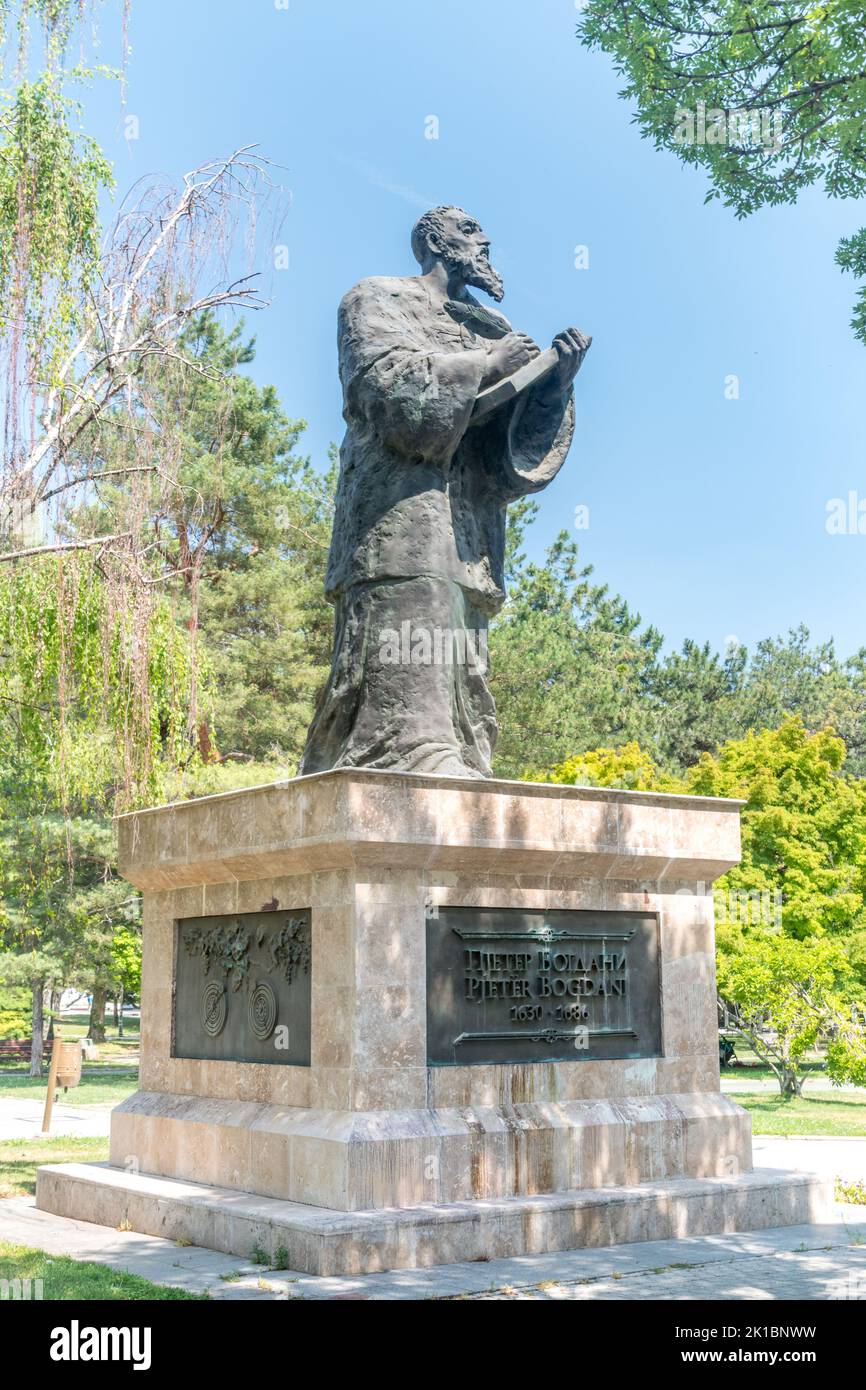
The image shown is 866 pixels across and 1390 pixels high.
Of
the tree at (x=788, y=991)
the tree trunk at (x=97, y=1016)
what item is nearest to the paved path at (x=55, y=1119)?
the tree at (x=788, y=991)

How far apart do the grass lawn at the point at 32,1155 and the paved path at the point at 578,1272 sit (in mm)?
2559

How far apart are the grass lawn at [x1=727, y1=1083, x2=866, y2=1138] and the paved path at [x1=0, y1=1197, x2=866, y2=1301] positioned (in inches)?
230

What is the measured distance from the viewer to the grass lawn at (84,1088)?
20.2 m

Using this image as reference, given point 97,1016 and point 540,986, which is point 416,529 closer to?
point 540,986

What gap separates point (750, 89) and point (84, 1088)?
19.0 meters

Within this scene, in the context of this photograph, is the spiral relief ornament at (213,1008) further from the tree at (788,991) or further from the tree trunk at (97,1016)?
the tree trunk at (97,1016)

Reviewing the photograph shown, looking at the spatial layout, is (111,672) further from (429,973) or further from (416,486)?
(429,973)

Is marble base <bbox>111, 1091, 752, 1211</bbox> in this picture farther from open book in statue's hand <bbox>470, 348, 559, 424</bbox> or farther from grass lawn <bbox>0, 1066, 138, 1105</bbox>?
grass lawn <bbox>0, 1066, 138, 1105</bbox>

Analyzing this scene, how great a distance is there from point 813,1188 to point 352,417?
4637 mm

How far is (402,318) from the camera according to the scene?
24.8 feet

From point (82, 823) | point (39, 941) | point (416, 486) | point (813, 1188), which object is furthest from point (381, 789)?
point (39, 941)

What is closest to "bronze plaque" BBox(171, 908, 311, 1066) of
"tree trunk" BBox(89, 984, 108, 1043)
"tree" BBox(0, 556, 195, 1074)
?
"tree" BBox(0, 556, 195, 1074)

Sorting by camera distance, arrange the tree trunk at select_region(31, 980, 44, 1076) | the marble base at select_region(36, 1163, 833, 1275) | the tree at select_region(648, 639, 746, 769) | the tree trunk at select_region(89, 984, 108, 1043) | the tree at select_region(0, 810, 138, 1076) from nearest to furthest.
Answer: the marble base at select_region(36, 1163, 833, 1275), the tree at select_region(0, 810, 138, 1076), the tree trunk at select_region(31, 980, 44, 1076), the tree trunk at select_region(89, 984, 108, 1043), the tree at select_region(648, 639, 746, 769)

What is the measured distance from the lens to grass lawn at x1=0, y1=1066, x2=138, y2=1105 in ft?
66.4
